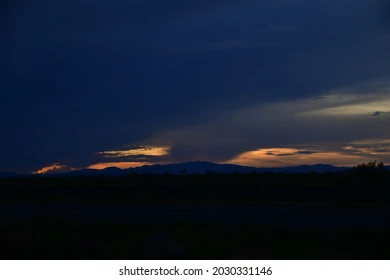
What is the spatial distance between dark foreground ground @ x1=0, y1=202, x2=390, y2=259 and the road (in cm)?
3

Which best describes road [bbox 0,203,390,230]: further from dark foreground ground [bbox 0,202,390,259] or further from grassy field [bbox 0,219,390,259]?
grassy field [bbox 0,219,390,259]

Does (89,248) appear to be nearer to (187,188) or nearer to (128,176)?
(187,188)

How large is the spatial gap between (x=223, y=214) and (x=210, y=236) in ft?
22.8

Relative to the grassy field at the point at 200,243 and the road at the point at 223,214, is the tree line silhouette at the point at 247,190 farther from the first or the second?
the grassy field at the point at 200,243

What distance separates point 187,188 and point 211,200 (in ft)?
6.16

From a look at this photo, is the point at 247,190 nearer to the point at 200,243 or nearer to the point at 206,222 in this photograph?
the point at 206,222

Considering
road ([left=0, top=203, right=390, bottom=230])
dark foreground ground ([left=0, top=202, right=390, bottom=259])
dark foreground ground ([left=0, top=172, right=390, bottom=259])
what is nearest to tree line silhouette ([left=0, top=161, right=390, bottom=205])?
dark foreground ground ([left=0, top=172, right=390, bottom=259])

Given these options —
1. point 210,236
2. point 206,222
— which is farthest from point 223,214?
point 210,236

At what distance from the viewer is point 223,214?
20969mm

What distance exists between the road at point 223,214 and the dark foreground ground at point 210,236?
0.11 ft

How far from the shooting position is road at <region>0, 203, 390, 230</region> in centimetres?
1756

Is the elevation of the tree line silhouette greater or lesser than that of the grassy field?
greater

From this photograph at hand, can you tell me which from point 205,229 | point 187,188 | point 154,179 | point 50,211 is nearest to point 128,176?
point 154,179

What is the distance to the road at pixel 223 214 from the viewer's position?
17.6m
